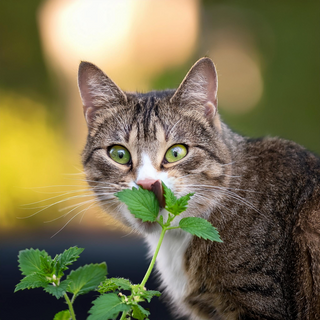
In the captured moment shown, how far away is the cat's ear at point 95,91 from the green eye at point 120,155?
21 cm

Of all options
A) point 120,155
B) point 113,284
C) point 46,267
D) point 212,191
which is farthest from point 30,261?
point 212,191

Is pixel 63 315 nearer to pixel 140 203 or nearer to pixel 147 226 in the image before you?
pixel 140 203

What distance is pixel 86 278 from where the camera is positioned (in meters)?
0.95

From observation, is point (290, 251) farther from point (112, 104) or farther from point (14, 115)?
point (14, 115)

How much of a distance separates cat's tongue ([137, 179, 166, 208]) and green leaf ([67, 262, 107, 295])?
24cm

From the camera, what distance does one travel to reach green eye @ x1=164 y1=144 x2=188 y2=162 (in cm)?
134

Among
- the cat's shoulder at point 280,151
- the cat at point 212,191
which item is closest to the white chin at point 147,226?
the cat at point 212,191

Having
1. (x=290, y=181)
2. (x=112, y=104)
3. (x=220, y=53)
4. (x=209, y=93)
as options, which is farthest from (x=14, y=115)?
(x=290, y=181)

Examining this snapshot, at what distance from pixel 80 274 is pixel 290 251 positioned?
0.73m

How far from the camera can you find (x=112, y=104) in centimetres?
153

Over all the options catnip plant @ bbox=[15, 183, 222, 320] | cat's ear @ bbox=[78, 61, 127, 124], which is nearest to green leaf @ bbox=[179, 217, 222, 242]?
catnip plant @ bbox=[15, 183, 222, 320]

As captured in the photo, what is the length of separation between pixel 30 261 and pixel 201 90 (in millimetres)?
859

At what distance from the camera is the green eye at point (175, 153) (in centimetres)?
134

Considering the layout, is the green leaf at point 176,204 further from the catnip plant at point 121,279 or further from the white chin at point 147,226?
the white chin at point 147,226
